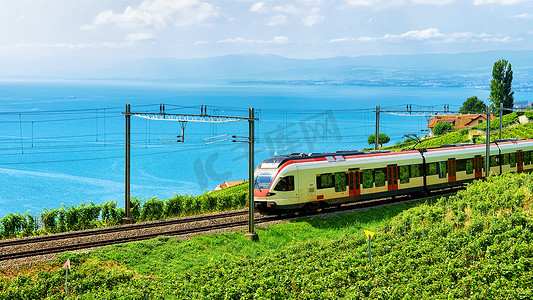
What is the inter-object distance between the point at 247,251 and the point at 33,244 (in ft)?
28.9

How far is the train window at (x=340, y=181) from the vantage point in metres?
26.9

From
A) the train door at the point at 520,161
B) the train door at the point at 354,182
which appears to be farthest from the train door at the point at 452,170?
the train door at the point at 354,182

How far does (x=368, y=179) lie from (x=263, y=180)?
236 inches

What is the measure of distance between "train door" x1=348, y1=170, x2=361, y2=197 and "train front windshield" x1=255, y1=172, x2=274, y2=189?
4450 mm

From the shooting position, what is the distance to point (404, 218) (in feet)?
71.5

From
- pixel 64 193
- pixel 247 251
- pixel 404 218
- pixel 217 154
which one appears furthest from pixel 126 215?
pixel 217 154

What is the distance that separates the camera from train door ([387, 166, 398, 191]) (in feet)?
95.1

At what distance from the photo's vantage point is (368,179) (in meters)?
28.1

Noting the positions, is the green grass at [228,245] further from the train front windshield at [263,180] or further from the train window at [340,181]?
the train front windshield at [263,180]

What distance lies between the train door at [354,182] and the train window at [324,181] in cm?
122

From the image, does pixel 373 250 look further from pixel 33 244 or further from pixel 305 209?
pixel 33 244

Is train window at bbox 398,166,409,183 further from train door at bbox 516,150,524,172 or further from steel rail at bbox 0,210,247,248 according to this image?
train door at bbox 516,150,524,172

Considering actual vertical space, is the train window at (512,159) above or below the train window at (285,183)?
above

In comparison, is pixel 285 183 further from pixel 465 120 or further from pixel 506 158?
pixel 465 120
